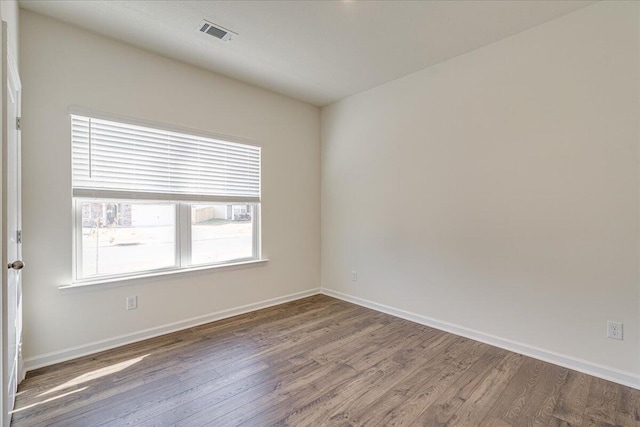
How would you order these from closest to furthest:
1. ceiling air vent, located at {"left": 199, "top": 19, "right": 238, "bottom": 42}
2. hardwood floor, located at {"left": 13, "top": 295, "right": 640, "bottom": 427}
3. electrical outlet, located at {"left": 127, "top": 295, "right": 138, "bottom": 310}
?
hardwood floor, located at {"left": 13, "top": 295, "right": 640, "bottom": 427} < ceiling air vent, located at {"left": 199, "top": 19, "right": 238, "bottom": 42} < electrical outlet, located at {"left": 127, "top": 295, "right": 138, "bottom": 310}

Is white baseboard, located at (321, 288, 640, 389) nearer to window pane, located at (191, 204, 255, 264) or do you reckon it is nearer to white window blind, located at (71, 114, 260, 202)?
window pane, located at (191, 204, 255, 264)

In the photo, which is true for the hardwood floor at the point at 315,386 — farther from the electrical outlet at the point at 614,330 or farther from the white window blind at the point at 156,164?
the white window blind at the point at 156,164

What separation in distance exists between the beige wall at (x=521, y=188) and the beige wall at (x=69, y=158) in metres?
1.28

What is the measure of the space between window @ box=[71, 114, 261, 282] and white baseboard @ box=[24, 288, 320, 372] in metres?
0.56

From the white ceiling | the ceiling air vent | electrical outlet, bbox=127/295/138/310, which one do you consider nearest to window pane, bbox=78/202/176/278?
electrical outlet, bbox=127/295/138/310

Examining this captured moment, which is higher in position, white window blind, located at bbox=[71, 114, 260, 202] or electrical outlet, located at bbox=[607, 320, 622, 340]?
white window blind, located at bbox=[71, 114, 260, 202]

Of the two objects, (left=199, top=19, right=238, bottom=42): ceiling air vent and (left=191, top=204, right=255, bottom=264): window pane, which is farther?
(left=191, top=204, right=255, bottom=264): window pane

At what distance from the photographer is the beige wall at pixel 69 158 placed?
2.34 m

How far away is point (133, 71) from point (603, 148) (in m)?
3.99

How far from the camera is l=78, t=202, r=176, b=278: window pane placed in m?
2.63

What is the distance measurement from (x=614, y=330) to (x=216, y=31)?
391cm

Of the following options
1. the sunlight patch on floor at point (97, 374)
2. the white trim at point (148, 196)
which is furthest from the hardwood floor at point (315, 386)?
the white trim at point (148, 196)

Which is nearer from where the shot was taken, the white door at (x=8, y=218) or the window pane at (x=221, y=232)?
the white door at (x=8, y=218)

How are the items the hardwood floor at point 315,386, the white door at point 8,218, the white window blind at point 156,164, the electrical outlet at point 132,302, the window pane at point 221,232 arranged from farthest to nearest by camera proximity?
the window pane at point 221,232
the electrical outlet at point 132,302
the white window blind at point 156,164
the hardwood floor at point 315,386
the white door at point 8,218
